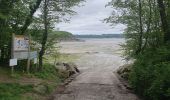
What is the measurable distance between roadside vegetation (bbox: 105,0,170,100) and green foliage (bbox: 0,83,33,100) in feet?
15.1

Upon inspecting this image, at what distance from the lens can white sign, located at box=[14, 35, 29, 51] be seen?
17078mm

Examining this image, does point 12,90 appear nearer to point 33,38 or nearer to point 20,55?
point 20,55

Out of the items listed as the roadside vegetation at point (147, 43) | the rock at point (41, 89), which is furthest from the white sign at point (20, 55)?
the roadside vegetation at point (147, 43)

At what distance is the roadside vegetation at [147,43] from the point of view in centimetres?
1205

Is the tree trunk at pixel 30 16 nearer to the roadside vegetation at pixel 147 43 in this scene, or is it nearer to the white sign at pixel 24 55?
the white sign at pixel 24 55

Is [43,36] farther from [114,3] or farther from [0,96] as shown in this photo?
[0,96]

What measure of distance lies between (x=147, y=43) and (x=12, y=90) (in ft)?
33.6

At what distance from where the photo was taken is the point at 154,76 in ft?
42.0

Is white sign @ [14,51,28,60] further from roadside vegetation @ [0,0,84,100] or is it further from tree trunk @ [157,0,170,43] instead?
tree trunk @ [157,0,170,43]

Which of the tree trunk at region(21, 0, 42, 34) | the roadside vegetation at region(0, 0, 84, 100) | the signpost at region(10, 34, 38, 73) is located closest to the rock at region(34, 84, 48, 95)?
the roadside vegetation at region(0, 0, 84, 100)

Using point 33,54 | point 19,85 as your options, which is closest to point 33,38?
point 33,54

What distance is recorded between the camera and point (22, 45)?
1775cm

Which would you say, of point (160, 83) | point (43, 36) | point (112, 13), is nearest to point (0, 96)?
point (160, 83)

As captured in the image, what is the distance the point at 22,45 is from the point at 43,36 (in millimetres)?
3077
